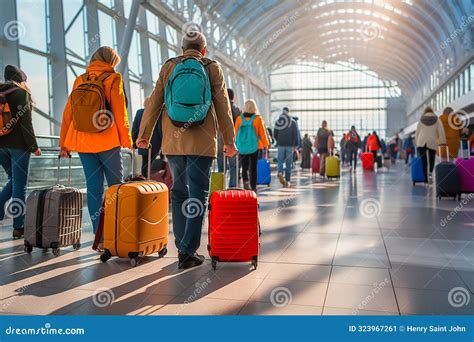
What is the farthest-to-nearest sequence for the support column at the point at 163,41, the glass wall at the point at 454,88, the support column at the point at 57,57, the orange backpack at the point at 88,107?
1. the glass wall at the point at 454,88
2. the support column at the point at 163,41
3. the support column at the point at 57,57
4. the orange backpack at the point at 88,107

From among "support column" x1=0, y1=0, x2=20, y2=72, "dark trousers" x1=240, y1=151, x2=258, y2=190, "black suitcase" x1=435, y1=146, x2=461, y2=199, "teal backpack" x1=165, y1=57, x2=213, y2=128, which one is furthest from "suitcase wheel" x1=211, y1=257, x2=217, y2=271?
"support column" x1=0, y1=0, x2=20, y2=72

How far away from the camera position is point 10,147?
5137mm

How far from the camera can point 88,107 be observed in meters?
4.13

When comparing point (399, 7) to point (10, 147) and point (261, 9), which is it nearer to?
point (261, 9)

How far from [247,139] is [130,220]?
17.0ft

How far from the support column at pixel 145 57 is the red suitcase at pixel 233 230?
1374cm

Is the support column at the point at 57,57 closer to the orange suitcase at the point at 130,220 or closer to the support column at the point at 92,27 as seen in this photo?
the support column at the point at 92,27

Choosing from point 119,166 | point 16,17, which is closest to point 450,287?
point 119,166

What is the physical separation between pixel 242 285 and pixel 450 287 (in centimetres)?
133

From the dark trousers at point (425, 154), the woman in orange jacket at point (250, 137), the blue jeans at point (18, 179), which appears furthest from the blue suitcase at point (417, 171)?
the blue jeans at point (18, 179)

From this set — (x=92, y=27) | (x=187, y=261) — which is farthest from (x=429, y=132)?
(x=92, y=27)

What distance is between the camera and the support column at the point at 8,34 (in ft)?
31.0

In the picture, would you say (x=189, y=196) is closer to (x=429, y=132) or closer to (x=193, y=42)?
(x=193, y=42)

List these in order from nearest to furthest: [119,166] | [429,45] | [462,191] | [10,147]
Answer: [119,166], [10,147], [462,191], [429,45]
